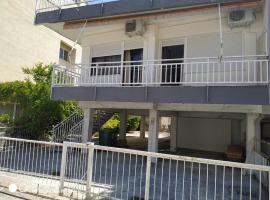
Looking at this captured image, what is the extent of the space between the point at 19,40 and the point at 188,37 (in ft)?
51.9

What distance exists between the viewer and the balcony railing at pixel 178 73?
9547 millimetres

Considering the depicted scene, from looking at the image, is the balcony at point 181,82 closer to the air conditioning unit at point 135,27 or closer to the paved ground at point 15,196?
the air conditioning unit at point 135,27

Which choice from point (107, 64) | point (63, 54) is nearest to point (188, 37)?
point (107, 64)

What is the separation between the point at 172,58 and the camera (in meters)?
12.1

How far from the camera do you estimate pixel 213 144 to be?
15.6 m

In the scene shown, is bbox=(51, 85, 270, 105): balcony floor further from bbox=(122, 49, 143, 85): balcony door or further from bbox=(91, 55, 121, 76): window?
bbox=(122, 49, 143, 85): balcony door

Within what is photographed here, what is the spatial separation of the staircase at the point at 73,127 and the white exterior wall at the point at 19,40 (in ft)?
25.4

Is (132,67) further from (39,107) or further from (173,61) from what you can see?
(39,107)

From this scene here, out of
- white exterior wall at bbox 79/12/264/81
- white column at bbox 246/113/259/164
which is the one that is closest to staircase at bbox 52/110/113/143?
white exterior wall at bbox 79/12/264/81

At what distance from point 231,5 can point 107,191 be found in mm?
7775

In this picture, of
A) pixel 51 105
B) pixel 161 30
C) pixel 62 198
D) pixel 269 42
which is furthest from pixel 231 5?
pixel 51 105

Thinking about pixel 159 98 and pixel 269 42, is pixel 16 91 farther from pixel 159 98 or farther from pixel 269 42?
pixel 269 42

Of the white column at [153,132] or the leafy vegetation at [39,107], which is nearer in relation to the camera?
the white column at [153,132]

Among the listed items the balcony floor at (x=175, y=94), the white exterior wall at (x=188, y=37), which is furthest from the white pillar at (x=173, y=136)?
the balcony floor at (x=175, y=94)
